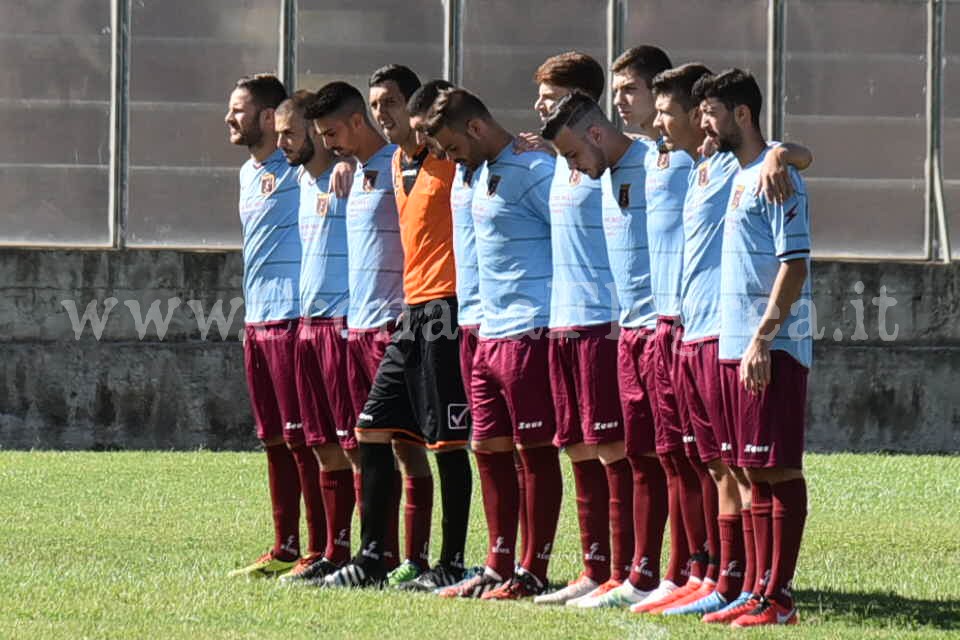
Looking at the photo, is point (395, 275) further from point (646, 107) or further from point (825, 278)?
point (825, 278)

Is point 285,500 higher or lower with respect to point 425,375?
lower

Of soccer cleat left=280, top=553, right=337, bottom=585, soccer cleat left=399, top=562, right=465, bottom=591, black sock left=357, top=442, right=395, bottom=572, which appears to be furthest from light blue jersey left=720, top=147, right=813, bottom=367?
soccer cleat left=280, top=553, right=337, bottom=585

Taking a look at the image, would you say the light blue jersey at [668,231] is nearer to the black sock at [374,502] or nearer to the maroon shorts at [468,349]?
the maroon shorts at [468,349]

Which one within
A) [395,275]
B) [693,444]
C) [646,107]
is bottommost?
[693,444]

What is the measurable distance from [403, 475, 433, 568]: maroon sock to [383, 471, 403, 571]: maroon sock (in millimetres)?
81

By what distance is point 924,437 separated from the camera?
18578 mm

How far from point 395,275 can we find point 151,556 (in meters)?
2.10

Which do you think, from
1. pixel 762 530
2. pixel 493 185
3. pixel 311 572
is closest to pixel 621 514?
pixel 762 530

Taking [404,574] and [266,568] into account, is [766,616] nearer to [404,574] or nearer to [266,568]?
[404,574]

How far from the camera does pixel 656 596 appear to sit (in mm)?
8219

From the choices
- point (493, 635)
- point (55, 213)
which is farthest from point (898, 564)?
point (55, 213)

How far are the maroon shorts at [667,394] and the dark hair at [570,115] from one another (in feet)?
2.86

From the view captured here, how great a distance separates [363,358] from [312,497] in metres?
0.81

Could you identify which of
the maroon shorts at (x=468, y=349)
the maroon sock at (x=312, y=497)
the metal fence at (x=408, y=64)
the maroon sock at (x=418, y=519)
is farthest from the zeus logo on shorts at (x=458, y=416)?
the metal fence at (x=408, y=64)
